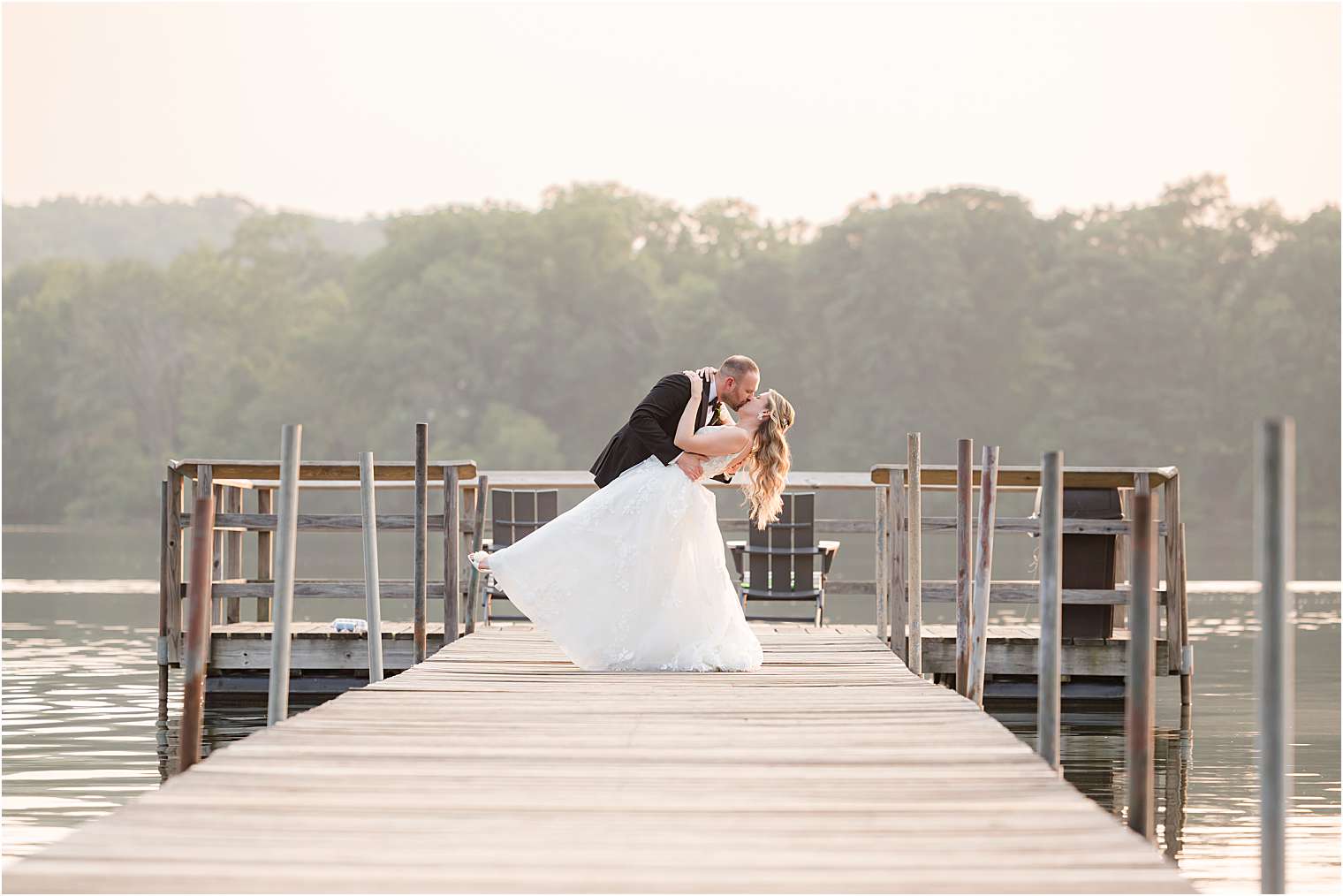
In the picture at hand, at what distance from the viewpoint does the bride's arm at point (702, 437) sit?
328 inches

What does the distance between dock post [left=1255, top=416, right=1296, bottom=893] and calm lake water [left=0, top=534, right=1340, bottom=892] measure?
8.67 ft

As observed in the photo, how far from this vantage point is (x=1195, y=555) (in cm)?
3578

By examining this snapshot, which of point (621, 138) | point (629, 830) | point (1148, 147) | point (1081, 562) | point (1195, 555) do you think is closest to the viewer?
point (629, 830)

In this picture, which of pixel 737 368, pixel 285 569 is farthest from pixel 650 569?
pixel 285 569

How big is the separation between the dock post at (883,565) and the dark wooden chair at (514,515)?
2.20 meters

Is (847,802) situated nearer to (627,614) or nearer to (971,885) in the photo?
(971,885)

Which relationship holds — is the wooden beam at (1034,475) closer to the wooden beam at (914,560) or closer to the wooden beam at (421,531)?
the wooden beam at (914,560)

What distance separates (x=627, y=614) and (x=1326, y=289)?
49538mm

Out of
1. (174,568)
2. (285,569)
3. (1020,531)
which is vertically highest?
(1020,531)

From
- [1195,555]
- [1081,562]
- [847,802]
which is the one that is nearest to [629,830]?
[847,802]

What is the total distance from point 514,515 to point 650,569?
371cm

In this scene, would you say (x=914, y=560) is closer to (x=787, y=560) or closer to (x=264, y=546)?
(x=787, y=560)

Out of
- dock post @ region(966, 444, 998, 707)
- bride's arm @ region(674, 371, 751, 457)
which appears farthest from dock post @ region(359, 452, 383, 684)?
dock post @ region(966, 444, 998, 707)

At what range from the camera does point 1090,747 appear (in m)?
10.5
